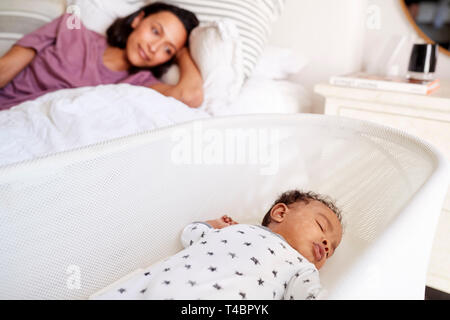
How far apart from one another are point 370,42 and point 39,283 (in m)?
1.35

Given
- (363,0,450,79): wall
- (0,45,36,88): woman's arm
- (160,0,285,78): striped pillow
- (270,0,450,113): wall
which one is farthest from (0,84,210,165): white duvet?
(363,0,450,79): wall

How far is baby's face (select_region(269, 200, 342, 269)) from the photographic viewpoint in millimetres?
711

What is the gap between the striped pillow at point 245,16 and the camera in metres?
1.28

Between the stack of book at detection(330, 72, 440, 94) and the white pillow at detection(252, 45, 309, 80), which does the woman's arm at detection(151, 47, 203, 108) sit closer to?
the white pillow at detection(252, 45, 309, 80)

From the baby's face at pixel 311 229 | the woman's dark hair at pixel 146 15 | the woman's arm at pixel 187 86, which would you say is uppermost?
the woman's dark hair at pixel 146 15

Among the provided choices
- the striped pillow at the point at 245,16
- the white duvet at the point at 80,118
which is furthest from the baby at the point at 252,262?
the striped pillow at the point at 245,16

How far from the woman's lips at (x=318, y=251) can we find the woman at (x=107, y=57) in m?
0.59

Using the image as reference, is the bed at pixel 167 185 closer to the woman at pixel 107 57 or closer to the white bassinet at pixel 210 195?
the white bassinet at pixel 210 195

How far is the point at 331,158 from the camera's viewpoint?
87cm
